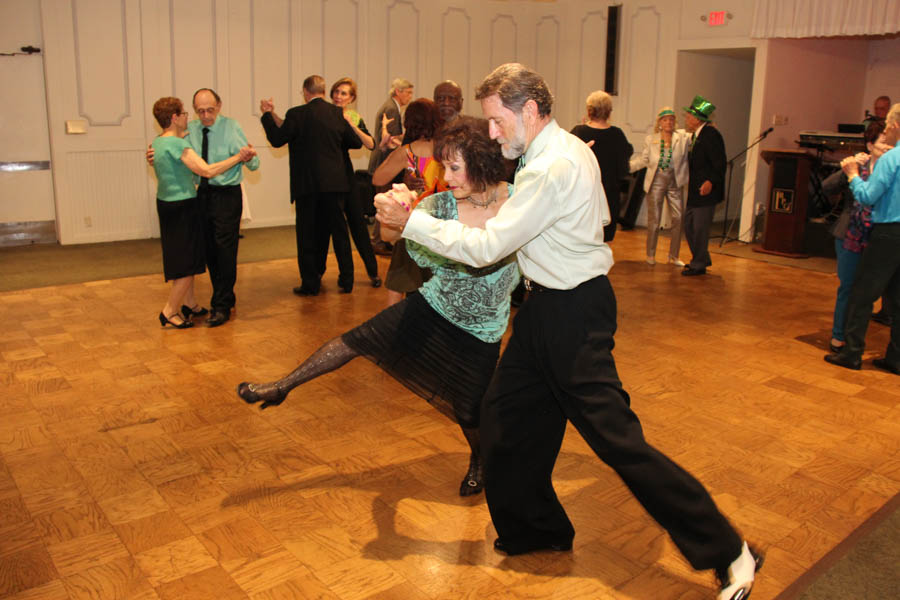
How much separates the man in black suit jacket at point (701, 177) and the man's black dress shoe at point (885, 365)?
8.12ft

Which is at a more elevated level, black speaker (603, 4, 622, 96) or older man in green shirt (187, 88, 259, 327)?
black speaker (603, 4, 622, 96)

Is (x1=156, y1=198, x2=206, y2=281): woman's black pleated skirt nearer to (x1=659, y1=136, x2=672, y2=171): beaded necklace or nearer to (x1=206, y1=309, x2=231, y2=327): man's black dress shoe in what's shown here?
(x1=206, y1=309, x2=231, y2=327): man's black dress shoe

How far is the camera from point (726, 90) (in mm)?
10266

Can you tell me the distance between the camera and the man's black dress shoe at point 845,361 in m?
4.62

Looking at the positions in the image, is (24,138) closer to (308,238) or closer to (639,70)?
(308,238)

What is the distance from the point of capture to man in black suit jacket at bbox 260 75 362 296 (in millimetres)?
5781

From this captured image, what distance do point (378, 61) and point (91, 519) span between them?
7.74m

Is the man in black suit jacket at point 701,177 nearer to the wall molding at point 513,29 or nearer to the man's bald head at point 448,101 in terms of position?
the man's bald head at point 448,101

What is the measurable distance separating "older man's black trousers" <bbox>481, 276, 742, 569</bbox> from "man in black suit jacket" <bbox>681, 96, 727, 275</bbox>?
16.5 feet

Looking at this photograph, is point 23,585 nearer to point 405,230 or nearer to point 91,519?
point 91,519

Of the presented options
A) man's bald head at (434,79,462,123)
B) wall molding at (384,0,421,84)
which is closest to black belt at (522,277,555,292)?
man's bald head at (434,79,462,123)

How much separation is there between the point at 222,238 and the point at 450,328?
118 inches

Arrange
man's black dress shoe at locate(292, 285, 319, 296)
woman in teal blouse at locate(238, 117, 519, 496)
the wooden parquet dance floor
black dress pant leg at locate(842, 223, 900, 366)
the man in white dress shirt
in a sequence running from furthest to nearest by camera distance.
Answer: man's black dress shoe at locate(292, 285, 319, 296), black dress pant leg at locate(842, 223, 900, 366), woman in teal blouse at locate(238, 117, 519, 496), the wooden parquet dance floor, the man in white dress shirt

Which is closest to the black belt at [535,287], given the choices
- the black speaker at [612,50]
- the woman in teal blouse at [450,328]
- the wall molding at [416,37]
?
the woman in teal blouse at [450,328]
